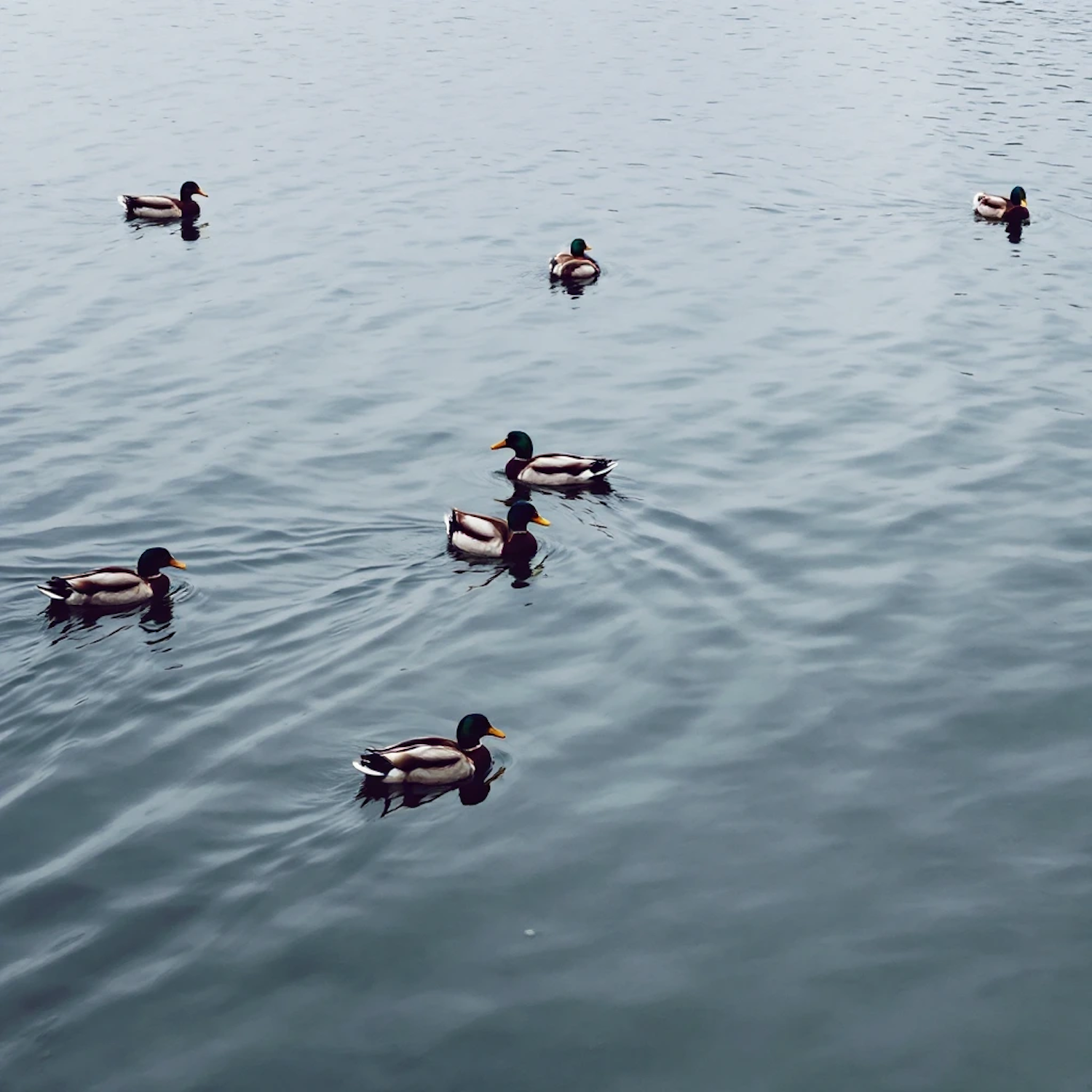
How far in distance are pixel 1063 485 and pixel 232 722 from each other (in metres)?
11.8

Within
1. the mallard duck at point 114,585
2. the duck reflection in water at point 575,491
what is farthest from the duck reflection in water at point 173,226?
the mallard duck at point 114,585

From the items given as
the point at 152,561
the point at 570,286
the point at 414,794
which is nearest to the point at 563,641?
the point at 414,794

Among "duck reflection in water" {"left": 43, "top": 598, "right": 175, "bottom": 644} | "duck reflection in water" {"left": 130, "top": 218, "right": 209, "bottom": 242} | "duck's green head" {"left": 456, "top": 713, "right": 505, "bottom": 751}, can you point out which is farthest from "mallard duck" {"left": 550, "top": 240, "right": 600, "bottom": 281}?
"duck's green head" {"left": 456, "top": 713, "right": 505, "bottom": 751}

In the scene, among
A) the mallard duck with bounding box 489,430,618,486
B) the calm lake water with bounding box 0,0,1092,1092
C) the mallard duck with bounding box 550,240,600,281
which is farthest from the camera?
the mallard duck with bounding box 550,240,600,281

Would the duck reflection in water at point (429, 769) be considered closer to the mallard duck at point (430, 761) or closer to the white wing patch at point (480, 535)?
the mallard duck at point (430, 761)

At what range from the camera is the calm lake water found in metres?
11.2

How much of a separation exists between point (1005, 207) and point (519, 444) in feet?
56.6

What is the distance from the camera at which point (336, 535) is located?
1897 centimetres

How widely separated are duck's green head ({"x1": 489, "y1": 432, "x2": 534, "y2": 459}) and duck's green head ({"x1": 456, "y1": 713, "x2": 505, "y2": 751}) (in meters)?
7.36

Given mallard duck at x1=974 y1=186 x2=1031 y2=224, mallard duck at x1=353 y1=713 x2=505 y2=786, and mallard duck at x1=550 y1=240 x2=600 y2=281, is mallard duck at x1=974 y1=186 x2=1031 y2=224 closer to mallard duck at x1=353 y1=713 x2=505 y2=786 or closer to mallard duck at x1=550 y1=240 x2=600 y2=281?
mallard duck at x1=550 y1=240 x2=600 y2=281

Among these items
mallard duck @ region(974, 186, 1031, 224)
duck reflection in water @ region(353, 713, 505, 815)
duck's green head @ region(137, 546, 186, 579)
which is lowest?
duck reflection in water @ region(353, 713, 505, 815)

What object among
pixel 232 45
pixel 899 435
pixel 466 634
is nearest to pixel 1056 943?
pixel 466 634

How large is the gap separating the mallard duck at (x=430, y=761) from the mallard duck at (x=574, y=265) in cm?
1729

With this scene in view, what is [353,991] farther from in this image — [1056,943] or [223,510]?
[223,510]
